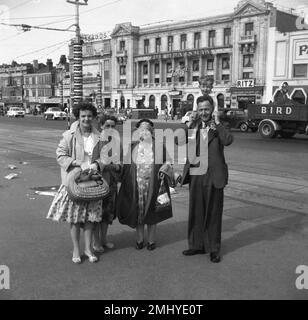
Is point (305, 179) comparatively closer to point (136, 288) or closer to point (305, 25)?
point (136, 288)

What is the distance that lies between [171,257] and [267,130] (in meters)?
18.7

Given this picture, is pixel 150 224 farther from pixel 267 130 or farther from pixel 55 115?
pixel 55 115

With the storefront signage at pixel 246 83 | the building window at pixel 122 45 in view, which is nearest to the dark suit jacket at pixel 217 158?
the storefront signage at pixel 246 83

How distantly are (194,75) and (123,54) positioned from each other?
1368cm

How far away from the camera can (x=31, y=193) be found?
805cm

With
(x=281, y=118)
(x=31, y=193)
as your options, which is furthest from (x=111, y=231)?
(x=281, y=118)

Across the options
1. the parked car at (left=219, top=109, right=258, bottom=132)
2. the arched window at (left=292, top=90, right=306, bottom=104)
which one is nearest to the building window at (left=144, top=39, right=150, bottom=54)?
the parked car at (left=219, top=109, right=258, bottom=132)

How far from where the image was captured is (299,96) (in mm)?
22688

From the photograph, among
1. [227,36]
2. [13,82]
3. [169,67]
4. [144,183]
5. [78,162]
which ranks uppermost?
[227,36]

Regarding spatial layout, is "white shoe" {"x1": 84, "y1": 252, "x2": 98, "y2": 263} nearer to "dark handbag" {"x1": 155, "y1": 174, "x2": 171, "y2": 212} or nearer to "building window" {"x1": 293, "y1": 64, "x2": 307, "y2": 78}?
"dark handbag" {"x1": 155, "y1": 174, "x2": 171, "y2": 212}

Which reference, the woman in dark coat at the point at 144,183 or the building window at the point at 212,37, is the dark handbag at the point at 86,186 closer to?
the woman in dark coat at the point at 144,183

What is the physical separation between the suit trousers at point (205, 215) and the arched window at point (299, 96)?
19.2m

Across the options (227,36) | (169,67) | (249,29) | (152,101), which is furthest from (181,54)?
(249,29)

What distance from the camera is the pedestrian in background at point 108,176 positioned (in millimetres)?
4719
